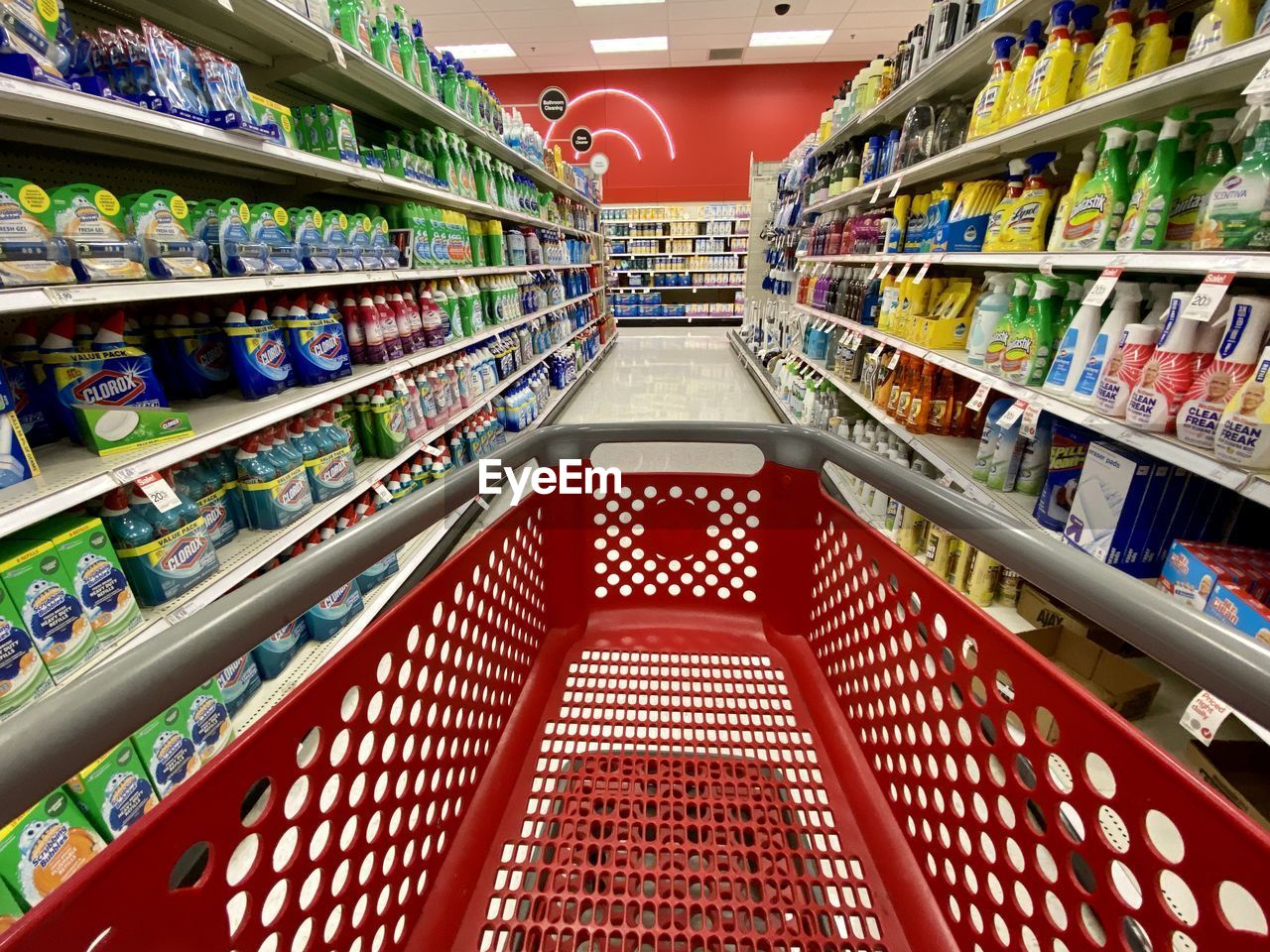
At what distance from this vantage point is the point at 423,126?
132 inches

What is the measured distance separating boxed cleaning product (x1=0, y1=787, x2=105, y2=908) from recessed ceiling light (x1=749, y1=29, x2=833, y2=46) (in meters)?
10.6

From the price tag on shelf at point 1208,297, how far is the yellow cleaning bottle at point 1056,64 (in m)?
0.84

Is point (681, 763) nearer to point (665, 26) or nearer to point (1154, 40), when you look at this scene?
point (1154, 40)

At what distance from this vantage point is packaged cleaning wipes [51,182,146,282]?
1.23 m

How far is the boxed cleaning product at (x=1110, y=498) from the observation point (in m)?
1.39

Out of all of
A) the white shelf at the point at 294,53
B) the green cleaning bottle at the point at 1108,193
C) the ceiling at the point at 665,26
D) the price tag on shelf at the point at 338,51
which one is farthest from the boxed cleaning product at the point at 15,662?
the ceiling at the point at 665,26

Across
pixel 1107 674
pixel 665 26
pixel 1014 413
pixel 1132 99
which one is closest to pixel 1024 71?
pixel 1132 99

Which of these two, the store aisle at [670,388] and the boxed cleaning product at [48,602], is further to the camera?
the store aisle at [670,388]

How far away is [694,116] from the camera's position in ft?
33.8

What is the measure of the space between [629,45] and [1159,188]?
31.9 ft

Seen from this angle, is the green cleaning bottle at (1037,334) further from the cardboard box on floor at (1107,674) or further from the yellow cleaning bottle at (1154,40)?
the cardboard box on floor at (1107,674)

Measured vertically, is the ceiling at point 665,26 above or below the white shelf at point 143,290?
above

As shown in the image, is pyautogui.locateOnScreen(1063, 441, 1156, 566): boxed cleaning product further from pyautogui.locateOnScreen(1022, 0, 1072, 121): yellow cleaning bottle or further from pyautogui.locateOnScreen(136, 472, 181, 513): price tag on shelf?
pyautogui.locateOnScreen(136, 472, 181, 513): price tag on shelf

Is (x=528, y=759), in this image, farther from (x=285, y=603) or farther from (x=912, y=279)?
(x=912, y=279)
